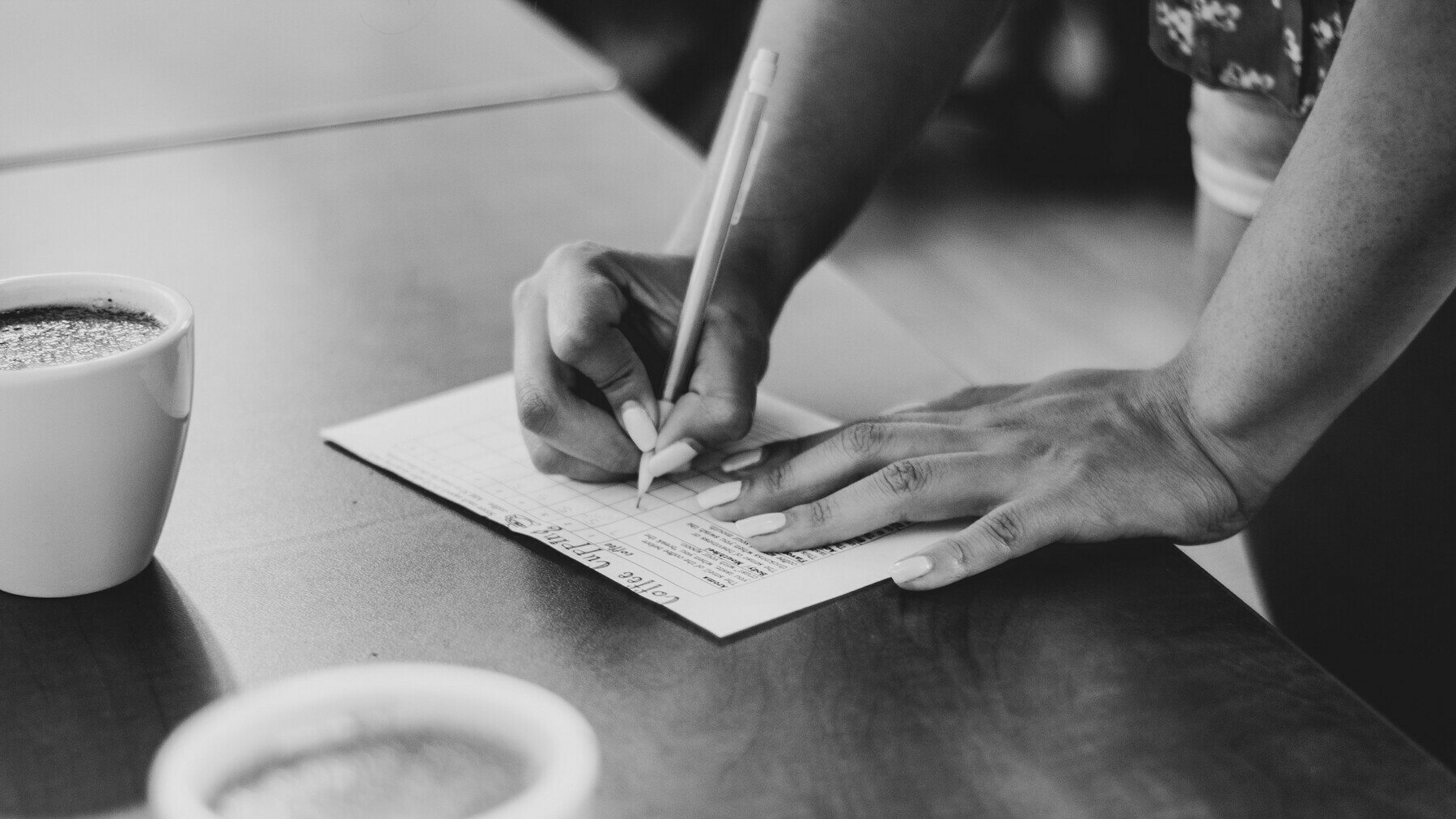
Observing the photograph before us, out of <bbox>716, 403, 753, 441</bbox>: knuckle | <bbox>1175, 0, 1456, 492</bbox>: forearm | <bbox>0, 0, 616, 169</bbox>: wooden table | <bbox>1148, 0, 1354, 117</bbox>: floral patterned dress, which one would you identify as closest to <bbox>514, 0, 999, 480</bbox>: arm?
<bbox>716, 403, 753, 441</bbox>: knuckle

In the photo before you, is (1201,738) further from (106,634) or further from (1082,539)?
(106,634)

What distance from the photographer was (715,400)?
722 mm

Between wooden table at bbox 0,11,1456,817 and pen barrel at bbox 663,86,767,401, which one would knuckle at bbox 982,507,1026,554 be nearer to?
wooden table at bbox 0,11,1456,817

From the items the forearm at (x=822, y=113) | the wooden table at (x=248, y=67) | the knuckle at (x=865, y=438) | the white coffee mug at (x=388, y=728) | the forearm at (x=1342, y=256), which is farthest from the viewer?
the wooden table at (x=248, y=67)

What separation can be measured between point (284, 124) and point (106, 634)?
2.61 ft

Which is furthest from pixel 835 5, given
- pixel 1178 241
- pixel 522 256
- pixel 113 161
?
pixel 1178 241

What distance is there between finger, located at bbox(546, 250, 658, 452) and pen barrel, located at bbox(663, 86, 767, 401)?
0.07ft

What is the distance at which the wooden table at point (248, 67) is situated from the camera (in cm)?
126

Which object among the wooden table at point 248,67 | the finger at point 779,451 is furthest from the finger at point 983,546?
the wooden table at point 248,67

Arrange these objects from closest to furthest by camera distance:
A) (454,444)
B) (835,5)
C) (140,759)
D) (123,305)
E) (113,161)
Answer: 1. (140,759)
2. (123,305)
3. (454,444)
4. (835,5)
5. (113,161)

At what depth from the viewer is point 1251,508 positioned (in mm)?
694

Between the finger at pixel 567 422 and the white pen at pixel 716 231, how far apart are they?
15 millimetres

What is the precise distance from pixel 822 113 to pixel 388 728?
622mm

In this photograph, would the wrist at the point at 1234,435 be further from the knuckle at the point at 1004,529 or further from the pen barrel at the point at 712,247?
the pen barrel at the point at 712,247
